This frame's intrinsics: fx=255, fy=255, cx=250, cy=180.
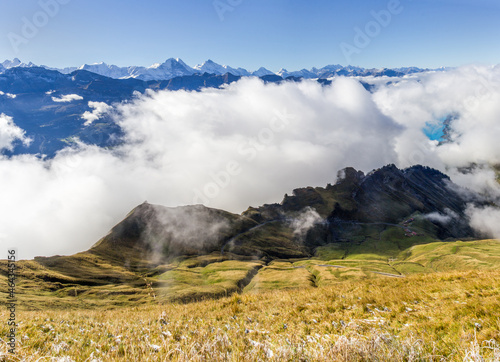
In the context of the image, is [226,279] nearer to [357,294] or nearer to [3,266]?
[3,266]

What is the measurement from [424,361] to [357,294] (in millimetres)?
9156

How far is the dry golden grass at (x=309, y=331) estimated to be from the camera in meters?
4.28

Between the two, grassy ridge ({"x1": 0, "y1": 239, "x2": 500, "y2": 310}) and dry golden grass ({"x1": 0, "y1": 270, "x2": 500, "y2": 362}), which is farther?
grassy ridge ({"x1": 0, "y1": 239, "x2": 500, "y2": 310})

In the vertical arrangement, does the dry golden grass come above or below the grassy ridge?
above

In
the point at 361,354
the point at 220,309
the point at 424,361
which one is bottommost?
the point at 220,309

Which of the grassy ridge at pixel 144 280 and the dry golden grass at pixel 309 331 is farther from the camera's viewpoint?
the grassy ridge at pixel 144 280

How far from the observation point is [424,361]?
4.23 meters

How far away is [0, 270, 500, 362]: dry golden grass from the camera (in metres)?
4.28

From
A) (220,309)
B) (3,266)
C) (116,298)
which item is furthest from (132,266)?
(220,309)

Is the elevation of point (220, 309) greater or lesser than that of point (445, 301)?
lesser

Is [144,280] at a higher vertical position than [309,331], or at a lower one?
lower

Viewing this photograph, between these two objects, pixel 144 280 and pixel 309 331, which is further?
pixel 144 280

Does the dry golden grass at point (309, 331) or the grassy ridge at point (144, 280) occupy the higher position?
the dry golden grass at point (309, 331)

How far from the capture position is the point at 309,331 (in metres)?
8.45
